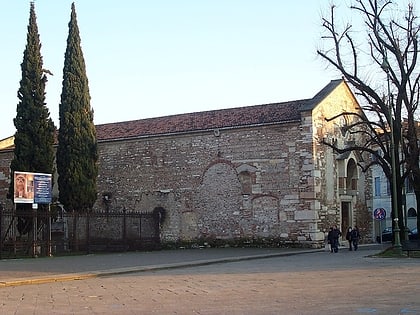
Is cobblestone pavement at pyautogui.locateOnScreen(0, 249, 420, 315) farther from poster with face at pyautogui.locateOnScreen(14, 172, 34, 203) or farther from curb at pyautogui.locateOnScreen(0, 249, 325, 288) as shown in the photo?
poster with face at pyautogui.locateOnScreen(14, 172, 34, 203)

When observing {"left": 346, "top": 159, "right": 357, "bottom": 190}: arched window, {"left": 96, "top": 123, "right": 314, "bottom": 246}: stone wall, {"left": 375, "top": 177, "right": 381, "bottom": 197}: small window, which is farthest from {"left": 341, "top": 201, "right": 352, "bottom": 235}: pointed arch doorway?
{"left": 375, "top": 177, "right": 381, "bottom": 197}: small window

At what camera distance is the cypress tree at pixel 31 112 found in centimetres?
3097

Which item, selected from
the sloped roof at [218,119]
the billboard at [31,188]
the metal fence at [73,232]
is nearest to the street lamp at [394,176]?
the sloped roof at [218,119]

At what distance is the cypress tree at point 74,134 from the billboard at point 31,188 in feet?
14.4

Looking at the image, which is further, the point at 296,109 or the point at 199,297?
the point at 296,109

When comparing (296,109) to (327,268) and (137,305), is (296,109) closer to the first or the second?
(327,268)

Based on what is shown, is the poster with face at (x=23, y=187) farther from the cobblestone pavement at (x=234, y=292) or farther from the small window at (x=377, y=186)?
the small window at (x=377, y=186)

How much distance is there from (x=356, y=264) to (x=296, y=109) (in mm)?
14949

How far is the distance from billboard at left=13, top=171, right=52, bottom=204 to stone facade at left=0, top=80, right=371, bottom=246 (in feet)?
36.6

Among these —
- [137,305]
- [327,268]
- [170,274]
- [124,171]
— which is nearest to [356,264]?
[327,268]

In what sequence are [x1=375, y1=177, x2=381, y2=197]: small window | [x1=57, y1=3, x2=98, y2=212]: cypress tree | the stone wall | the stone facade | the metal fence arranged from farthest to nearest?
[x1=375, y1=177, x2=381, y2=197]: small window < the stone wall < the stone facade < [x1=57, y1=3, x2=98, y2=212]: cypress tree < the metal fence

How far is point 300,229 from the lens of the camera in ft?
110

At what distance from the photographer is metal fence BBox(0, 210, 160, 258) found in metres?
28.2

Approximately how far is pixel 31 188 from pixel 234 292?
16237 mm
